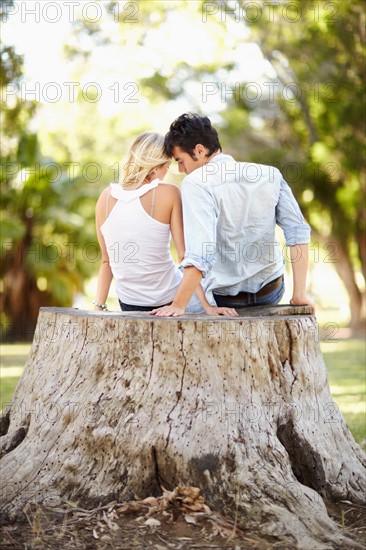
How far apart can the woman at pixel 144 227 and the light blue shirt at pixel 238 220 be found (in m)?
0.30

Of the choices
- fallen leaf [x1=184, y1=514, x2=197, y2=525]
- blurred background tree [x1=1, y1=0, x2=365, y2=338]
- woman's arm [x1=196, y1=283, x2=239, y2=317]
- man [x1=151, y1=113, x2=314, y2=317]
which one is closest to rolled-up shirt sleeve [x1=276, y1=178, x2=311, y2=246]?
man [x1=151, y1=113, x2=314, y2=317]

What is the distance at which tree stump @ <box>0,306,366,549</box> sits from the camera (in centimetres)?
389

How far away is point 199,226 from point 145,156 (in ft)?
2.54

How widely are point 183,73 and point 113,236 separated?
1827 centimetres

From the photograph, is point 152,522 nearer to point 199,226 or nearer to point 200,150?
point 199,226

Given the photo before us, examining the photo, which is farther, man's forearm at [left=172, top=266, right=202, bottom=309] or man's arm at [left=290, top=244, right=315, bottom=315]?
man's arm at [left=290, top=244, right=315, bottom=315]

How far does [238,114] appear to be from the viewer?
22.6 metres

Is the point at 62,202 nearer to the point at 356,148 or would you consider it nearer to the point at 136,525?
the point at 356,148

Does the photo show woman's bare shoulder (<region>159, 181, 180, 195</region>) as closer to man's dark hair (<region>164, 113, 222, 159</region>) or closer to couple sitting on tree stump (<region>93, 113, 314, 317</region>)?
couple sitting on tree stump (<region>93, 113, 314, 317</region>)

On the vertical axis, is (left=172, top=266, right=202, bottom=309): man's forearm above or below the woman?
below

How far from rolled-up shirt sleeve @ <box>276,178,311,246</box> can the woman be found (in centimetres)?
64

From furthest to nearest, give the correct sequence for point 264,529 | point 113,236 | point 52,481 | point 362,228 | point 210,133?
point 362,228, point 113,236, point 210,133, point 52,481, point 264,529

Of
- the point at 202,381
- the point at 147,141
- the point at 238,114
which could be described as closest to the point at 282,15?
the point at 238,114

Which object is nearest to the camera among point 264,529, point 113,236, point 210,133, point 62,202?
point 264,529
